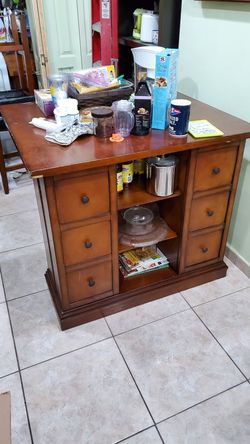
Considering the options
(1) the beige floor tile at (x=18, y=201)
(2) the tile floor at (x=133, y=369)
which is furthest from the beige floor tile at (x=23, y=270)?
(1) the beige floor tile at (x=18, y=201)

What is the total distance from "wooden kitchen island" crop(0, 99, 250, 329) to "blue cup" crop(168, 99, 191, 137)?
45 mm

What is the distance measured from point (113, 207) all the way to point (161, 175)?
0.76ft

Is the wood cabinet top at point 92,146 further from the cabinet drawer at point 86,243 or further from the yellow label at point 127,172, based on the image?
the cabinet drawer at point 86,243

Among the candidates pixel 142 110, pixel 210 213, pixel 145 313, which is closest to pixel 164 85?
pixel 142 110

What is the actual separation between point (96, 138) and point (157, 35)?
2.84 feet

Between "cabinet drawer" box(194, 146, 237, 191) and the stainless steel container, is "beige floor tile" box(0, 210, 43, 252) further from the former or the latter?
"cabinet drawer" box(194, 146, 237, 191)

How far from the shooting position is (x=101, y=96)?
4.63 ft

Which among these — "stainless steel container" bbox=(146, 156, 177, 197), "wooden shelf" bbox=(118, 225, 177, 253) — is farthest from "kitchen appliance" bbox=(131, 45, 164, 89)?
"wooden shelf" bbox=(118, 225, 177, 253)

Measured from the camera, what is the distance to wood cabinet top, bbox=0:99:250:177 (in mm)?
1062

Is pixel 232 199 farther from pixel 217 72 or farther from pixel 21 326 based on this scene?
pixel 21 326

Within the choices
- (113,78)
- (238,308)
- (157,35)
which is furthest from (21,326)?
(157,35)

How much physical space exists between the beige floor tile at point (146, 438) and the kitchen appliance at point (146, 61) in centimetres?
127

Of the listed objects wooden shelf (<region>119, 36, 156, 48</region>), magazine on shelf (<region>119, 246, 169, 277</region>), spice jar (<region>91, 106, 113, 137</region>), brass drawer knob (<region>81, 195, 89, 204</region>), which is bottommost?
magazine on shelf (<region>119, 246, 169, 277</region>)

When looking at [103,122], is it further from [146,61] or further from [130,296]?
[130,296]
